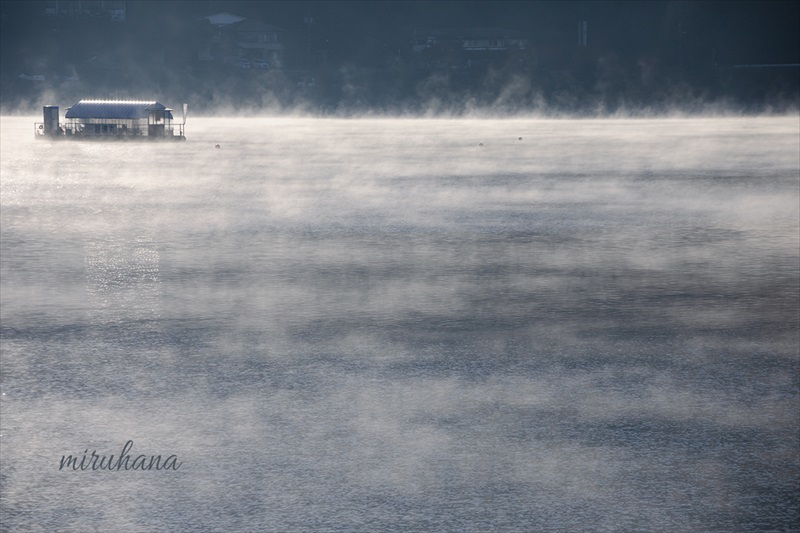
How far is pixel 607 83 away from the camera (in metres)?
110

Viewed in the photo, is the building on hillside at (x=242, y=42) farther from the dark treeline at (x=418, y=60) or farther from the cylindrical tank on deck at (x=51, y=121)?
the cylindrical tank on deck at (x=51, y=121)

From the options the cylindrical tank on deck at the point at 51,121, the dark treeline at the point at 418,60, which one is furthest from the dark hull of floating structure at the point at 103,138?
the dark treeline at the point at 418,60

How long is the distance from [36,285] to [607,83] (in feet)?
321

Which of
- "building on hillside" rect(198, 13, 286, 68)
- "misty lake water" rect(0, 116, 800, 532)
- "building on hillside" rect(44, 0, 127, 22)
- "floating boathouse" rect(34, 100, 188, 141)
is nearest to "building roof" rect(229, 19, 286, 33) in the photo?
"building on hillside" rect(198, 13, 286, 68)

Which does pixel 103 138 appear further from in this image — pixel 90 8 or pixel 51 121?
pixel 90 8

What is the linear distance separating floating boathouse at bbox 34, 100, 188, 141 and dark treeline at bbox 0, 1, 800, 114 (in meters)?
41.6

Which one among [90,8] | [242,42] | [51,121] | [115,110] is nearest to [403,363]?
[51,121]

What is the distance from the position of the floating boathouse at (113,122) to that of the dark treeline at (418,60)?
41.6 m

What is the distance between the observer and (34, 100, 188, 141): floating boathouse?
2532 inches

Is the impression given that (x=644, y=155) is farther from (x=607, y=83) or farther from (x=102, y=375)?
(x=607, y=83)

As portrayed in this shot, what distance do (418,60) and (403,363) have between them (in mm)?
103175

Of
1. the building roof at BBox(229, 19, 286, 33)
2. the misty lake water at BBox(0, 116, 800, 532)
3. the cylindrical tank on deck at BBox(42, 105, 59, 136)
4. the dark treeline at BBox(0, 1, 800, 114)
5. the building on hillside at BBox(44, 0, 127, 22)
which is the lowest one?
the misty lake water at BBox(0, 116, 800, 532)

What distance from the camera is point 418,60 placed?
372ft

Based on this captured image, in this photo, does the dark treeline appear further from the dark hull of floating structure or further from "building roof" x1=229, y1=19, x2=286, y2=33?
the dark hull of floating structure
